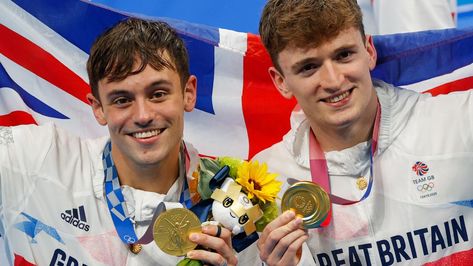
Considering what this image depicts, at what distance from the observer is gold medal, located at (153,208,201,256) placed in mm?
3168

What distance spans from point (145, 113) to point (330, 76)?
771 millimetres

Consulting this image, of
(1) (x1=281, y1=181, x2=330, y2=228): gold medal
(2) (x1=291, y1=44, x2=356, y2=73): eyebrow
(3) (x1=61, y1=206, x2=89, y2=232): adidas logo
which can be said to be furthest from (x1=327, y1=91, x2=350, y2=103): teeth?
(3) (x1=61, y1=206, x2=89, y2=232): adidas logo

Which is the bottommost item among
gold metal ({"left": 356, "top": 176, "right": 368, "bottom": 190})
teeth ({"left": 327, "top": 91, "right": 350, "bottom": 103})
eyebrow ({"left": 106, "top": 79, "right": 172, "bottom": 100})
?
gold metal ({"left": 356, "top": 176, "right": 368, "bottom": 190})

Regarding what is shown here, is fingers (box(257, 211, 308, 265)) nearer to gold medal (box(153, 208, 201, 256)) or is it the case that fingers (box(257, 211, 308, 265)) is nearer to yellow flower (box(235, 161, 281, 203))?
yellow flower (box(235, 161, 281, 203))

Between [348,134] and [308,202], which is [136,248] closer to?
[308,202]

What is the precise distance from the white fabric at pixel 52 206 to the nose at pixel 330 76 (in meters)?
0.74

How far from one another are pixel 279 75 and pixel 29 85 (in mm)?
1201

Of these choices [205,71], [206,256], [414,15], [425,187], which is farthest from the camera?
[414,15]

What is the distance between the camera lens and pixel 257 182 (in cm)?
328

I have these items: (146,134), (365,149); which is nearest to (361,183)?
(365,149)

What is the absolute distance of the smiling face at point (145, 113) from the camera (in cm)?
331

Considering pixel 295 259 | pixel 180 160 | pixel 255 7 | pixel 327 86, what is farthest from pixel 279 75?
pixel 255 7

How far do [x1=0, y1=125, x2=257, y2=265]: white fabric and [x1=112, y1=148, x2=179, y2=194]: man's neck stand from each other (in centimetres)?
4

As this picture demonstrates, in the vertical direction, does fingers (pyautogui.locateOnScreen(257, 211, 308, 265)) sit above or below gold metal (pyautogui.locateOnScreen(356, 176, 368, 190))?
below
